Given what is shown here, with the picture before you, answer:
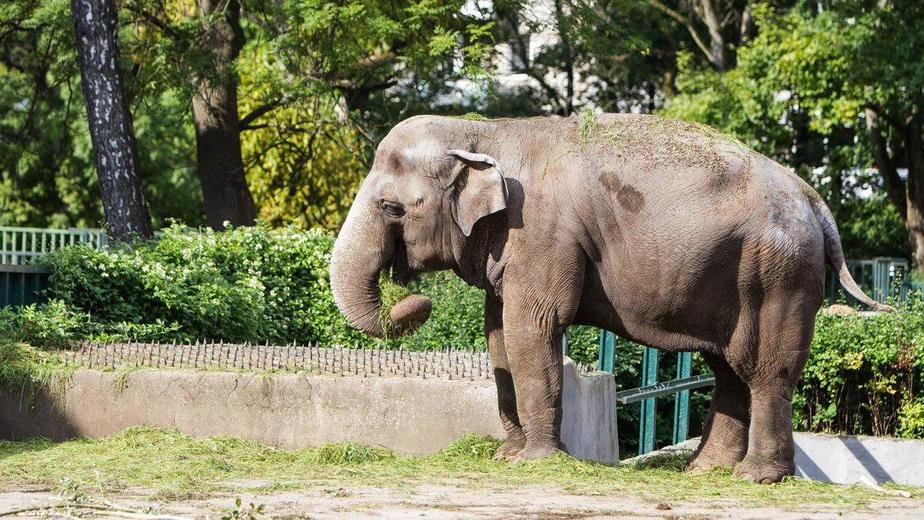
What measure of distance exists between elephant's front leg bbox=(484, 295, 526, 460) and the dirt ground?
1321 mm

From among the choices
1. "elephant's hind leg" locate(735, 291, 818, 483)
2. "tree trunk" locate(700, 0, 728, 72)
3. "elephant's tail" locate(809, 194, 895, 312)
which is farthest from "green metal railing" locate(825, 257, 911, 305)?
"elephant's hind leg" locate(735, 291, 818, 483)

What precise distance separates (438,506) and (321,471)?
1672 mm

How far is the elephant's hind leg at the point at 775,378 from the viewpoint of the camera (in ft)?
29.8

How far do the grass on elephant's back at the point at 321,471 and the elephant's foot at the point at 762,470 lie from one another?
104 mm

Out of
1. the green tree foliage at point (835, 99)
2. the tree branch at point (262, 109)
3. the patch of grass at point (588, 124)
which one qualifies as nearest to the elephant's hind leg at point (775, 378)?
the patch of grass at point (588, 124)

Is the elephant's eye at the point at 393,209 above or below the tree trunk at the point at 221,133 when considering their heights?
below

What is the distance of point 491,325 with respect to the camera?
9688mm

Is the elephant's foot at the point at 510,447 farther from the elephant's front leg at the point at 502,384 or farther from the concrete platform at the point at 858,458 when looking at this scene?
the concrete platform at the point at 858,458

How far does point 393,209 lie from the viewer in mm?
9266

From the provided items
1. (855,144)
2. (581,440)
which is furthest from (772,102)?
(581,440)

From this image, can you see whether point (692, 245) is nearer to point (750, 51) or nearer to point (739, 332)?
point (739, 332)

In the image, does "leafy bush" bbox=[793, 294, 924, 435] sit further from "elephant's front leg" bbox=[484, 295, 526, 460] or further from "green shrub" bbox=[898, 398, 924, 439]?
"elephant's front leg" bbox=[484, 295, 526, 460]

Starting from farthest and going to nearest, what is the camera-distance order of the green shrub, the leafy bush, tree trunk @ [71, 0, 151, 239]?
tree trunk @ [71, 0, 151, 239]
the leafy bush
the green shrub

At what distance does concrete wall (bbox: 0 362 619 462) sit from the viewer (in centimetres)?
981
